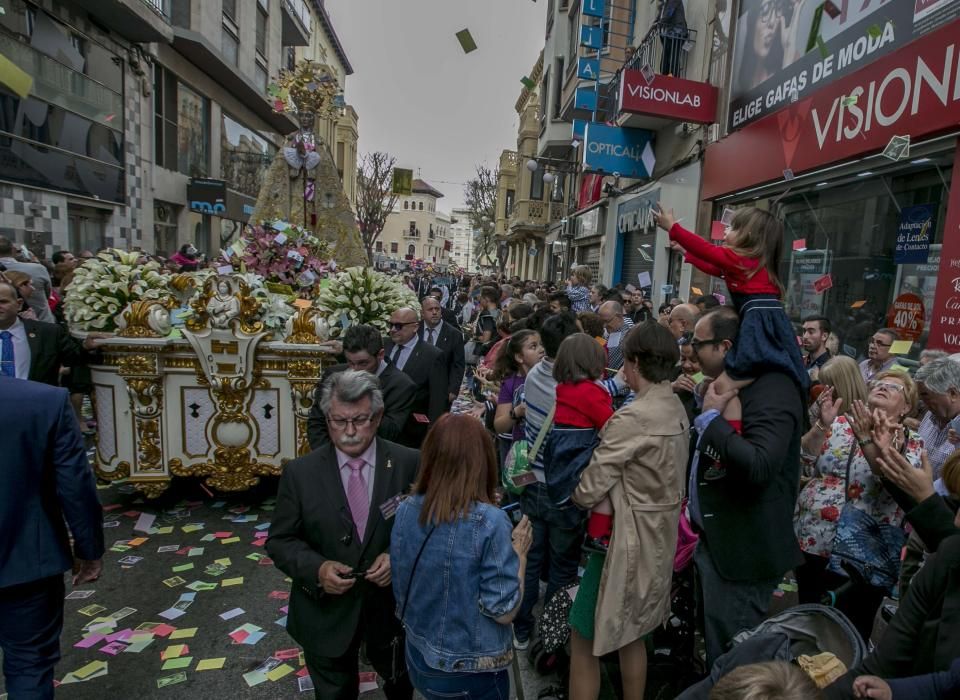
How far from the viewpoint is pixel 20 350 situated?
4324 mm

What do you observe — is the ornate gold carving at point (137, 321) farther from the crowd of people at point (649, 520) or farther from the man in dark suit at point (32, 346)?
the crowd of people at point (649, 520)

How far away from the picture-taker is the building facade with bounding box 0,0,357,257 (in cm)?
1062

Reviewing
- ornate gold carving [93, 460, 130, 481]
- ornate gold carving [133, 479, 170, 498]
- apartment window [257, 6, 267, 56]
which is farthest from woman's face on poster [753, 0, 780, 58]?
apartment window [257, 6, 267, 56]

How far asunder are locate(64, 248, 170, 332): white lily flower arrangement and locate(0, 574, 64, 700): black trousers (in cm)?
274

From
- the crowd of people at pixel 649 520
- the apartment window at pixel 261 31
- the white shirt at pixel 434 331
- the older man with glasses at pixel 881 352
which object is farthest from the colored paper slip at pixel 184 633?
the apartment window at pixel 261 31

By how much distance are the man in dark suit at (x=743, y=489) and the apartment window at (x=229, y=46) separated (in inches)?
824

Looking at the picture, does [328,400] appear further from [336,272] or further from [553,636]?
[336,272]

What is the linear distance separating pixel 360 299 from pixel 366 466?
113 inches

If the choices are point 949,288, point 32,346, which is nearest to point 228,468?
point 32,346

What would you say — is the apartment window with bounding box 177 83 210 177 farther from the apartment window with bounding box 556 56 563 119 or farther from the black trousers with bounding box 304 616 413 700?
the black trousers with bounding box 304 616 413 700

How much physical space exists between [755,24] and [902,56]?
3.54 m

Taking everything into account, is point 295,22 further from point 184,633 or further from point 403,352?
point 184,633

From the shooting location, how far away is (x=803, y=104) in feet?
22.1

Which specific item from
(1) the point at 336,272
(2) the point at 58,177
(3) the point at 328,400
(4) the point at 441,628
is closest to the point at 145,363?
(1) the point at 336,272
